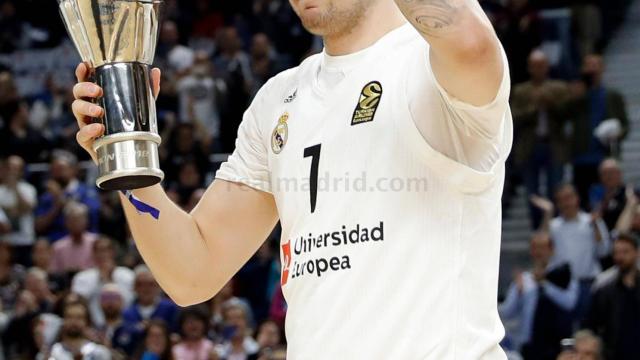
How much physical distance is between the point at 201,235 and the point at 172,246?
0.41 feet

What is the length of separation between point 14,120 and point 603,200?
7192mm

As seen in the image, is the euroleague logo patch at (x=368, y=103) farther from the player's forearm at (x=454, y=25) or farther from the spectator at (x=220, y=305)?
the spectator at (x=220, y=305)

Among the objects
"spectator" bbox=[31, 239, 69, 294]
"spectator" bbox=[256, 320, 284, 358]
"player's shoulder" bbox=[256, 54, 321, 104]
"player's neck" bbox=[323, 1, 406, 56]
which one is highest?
Answer: "player's neck" bbox=[323, 1, 406, 56]

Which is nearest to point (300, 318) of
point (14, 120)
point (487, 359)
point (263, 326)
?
point (487, 359)

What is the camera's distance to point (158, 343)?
10305 millimetres

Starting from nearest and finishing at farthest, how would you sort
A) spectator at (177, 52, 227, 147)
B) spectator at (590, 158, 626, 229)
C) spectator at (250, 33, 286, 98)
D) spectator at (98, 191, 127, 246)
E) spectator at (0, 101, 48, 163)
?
1. spectator at (590, 158, 626, 229)
2. spectator at (98, 191, 127, 246)
3. spectator at (177, 52, 227, 147)
4. spectator at (0, 101, 48, 163)
5. spectator at (250, 33, 286, 98)

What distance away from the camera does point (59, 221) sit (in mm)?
13578

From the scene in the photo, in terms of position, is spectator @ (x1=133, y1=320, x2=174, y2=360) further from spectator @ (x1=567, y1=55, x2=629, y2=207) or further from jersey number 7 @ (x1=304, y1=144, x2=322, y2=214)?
jersey number 7 @ (x1=304, y1=144, x2=322, y2=214)

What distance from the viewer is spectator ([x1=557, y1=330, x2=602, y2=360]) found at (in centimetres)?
887

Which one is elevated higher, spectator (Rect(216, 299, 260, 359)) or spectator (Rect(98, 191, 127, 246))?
spectator (Rect(98, 191, 127, 246))

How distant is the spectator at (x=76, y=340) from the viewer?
32.8 ft

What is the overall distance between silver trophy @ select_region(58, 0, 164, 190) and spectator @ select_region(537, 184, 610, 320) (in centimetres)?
814

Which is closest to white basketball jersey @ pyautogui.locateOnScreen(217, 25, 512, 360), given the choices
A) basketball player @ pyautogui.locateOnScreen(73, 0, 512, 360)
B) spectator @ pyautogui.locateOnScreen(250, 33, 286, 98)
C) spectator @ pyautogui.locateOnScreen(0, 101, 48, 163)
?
basketball player @ pyautogui.locateOnScreen(73, 0, 512, 360)

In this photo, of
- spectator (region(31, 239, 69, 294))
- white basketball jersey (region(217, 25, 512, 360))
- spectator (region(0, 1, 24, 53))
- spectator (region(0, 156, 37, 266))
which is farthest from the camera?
spectator (region(0, 1, 24, 53))
